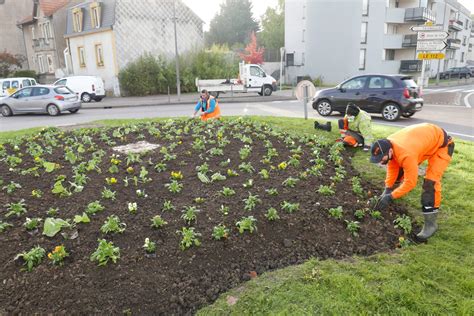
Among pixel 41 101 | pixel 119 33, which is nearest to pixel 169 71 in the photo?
pixel 119 33

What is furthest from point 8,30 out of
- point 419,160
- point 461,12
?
point 461,12

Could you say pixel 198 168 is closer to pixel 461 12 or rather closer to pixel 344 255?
pixel 344 255

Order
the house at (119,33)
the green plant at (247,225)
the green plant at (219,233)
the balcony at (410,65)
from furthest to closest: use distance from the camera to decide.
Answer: the balcony at (410,65)
the house at (119,33)
the green plant at (247,225)
the green plant at (219,233)

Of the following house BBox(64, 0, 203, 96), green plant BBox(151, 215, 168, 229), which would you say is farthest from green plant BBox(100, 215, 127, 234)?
house BBox(64, 0, 203, 96)

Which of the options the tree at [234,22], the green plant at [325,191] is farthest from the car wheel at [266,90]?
the tree at [234,22]

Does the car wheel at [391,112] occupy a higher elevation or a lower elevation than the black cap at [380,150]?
lower

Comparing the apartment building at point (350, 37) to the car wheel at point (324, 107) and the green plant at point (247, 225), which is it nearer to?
the car wheel at point (324, 107)

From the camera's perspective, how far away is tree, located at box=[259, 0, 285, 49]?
58875 millimetres

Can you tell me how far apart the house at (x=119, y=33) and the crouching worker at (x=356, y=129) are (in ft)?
78.8

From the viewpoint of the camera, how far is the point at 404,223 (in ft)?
14.2

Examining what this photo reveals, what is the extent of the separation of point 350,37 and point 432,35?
20.7 meters

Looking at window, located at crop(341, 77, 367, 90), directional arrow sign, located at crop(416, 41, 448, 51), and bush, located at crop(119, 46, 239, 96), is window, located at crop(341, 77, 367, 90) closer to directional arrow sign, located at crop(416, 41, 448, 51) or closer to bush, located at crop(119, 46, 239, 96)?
directional arrow sign, located at crop(416, 41, 448, 51)

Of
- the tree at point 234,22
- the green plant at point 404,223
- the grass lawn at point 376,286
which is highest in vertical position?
the tree at point 234,22

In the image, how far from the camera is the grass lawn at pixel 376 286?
302cm
